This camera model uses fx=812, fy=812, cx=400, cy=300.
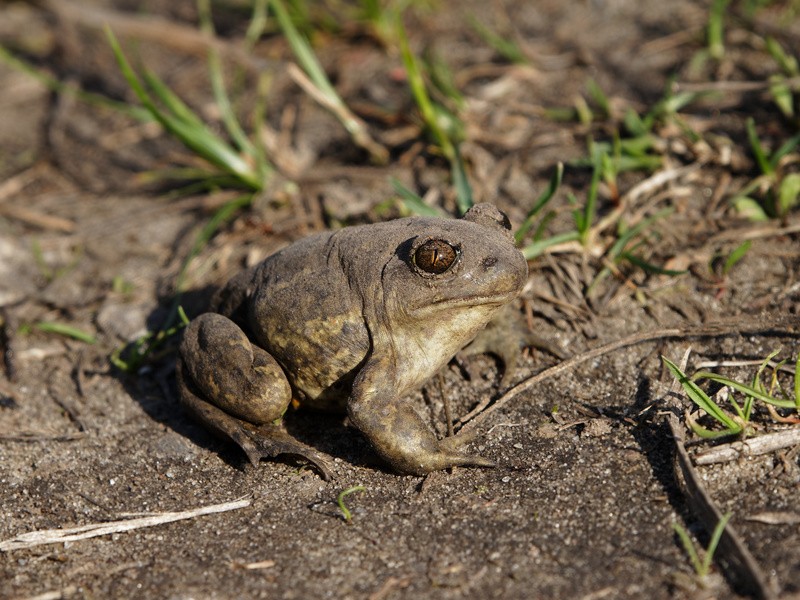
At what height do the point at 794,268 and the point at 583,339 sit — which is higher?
the point at 794,268

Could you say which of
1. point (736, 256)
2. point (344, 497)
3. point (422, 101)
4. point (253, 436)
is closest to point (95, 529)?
point (253, 436)

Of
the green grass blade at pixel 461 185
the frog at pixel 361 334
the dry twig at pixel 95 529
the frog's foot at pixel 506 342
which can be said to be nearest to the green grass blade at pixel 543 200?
the green grass blade at pixel 461 185

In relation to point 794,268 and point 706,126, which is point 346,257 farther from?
point 706,126

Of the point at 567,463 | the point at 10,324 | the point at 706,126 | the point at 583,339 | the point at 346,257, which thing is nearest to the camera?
the point at 567,463

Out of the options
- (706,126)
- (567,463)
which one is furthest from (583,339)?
(706,126)

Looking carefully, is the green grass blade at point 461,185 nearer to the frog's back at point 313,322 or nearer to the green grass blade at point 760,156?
the frog's back at point 313,322

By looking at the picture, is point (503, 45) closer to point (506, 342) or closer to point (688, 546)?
point (506, 342)

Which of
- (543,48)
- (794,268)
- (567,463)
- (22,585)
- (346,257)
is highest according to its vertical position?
(543,48)

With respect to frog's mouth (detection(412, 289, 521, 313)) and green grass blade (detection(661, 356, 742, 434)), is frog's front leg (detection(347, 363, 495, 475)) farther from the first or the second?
green grass blade (detection(661, 356, 742, 434))
